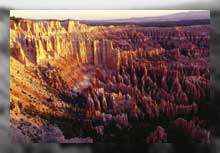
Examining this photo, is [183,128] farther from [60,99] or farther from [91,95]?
[60,99]

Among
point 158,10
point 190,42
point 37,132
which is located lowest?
point 37,132

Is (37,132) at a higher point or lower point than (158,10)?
lower

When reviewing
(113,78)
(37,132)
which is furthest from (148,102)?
(37,132)

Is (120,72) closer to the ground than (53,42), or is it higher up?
closer to the ground

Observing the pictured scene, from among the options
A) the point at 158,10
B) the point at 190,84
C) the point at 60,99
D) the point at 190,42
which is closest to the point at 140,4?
the point at 158,10

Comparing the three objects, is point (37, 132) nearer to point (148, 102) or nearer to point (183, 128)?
point (148, 102)

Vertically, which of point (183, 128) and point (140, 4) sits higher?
point (140, 4)
